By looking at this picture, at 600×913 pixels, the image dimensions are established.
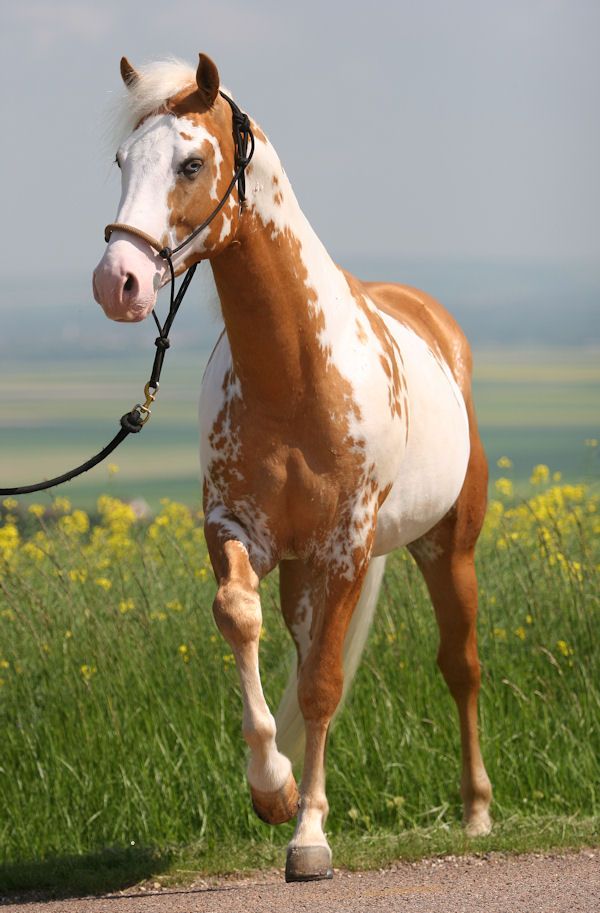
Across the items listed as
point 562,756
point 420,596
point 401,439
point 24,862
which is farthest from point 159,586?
point 401,439

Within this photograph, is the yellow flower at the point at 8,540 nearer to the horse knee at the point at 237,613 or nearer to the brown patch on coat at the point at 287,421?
the brown patch on coat at the point at 287,421

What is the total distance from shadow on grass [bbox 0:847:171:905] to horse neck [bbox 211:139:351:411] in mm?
2455

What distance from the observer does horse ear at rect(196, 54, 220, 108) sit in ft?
13.5

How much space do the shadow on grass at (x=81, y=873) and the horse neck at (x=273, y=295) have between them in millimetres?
2455

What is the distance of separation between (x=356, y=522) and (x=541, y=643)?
2.94 meters

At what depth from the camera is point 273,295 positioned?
451 centimetres

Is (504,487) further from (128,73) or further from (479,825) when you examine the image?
(128,73)

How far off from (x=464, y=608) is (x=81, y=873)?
2165mm


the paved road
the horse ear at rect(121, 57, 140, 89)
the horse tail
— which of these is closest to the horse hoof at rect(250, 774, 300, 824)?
the paved road

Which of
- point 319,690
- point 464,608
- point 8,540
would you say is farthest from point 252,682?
point 8,540

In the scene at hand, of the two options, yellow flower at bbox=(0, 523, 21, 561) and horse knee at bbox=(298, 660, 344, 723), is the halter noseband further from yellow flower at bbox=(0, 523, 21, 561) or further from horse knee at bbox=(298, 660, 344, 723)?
yellow flower at bbox=(0, 523, 21, 561)

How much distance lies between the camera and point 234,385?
4.71 meters

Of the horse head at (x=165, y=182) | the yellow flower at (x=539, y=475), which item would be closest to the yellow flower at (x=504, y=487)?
the yellow flower at (x=539, y=475)

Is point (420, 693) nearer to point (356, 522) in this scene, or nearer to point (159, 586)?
point (159, 586)
